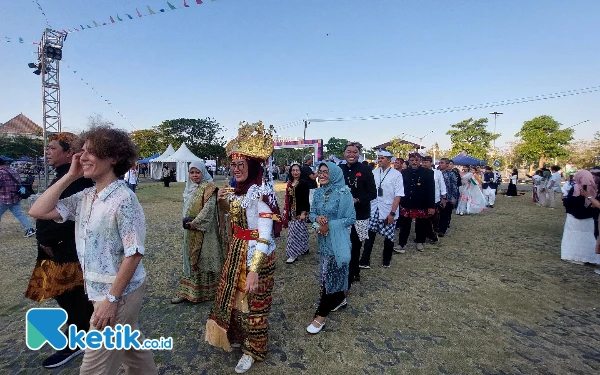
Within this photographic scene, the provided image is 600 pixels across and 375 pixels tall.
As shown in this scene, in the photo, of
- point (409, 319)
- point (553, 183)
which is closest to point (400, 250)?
point (409, 319)

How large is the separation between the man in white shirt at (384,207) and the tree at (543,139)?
48806mm

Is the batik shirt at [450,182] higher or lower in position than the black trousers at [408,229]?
higher

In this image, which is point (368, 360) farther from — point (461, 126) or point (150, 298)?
point (461, 126)

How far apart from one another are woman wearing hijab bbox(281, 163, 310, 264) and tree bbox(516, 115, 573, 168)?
49554 millimetres

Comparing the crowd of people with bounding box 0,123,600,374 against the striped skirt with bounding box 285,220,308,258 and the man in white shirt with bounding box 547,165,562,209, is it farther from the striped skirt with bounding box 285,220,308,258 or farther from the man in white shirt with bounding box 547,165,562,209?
the man in white shirt with bounding box 547,165,562,209

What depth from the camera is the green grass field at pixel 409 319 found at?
266 cm

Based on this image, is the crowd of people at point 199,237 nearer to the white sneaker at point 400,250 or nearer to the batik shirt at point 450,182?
the white sneaker at point 400,250

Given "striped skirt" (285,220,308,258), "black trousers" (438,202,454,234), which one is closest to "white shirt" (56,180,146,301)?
"striped skirt" (285,220,308,258)

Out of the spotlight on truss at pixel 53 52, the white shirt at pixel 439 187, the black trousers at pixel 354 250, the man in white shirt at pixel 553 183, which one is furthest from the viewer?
the spotlight on truss at pixel 53 52

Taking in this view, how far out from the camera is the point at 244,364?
251 centimetres

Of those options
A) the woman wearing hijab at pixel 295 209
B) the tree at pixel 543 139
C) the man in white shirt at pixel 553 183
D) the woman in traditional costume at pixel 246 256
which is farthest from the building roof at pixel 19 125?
the tree at pixel 543 139

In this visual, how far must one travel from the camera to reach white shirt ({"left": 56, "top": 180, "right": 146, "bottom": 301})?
5.33 feet

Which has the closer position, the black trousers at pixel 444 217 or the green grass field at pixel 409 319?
the green grass field at pixel 409 319

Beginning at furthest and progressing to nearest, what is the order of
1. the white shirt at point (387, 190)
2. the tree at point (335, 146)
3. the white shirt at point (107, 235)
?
the tree at point (335, 146) < the white shirt at point (387, 190) < the white shirt at point (107, 235)
